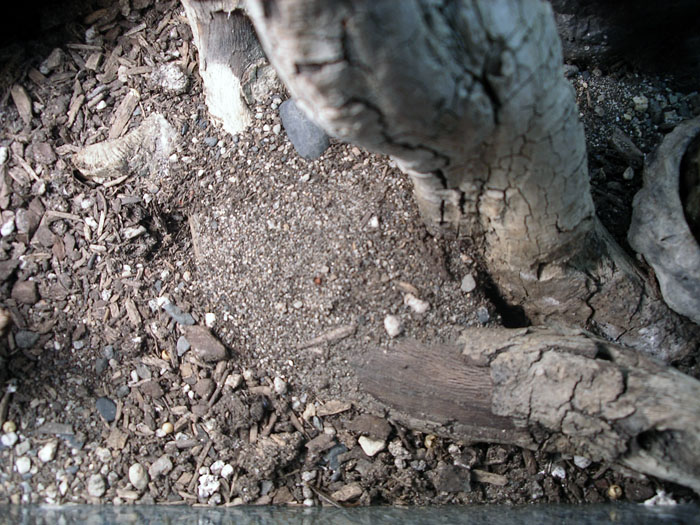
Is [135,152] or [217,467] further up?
[135,152]

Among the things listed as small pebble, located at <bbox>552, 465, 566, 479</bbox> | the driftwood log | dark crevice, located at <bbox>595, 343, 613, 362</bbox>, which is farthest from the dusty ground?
dark crevice, located at <bbox>595, 343, 613, 362</bbox>

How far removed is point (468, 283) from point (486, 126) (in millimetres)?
528

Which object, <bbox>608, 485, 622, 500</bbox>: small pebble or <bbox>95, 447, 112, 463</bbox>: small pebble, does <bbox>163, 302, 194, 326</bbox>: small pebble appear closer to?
<bbox>95, 447, 112, 463</bbox>: small pebble

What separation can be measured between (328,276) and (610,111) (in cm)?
105

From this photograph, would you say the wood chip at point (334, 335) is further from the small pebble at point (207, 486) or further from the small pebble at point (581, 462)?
the small pebble at point (581, 462)

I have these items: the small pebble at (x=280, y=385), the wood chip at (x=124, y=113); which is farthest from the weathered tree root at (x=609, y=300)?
the wood chip at (x=124, y=113)

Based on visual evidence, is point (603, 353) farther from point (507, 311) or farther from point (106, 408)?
point (106, 408)

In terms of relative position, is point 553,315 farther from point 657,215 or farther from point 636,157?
point 636,157

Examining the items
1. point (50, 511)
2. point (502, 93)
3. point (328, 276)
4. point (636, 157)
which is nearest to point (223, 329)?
point (328, 276)

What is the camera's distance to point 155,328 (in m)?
1.59

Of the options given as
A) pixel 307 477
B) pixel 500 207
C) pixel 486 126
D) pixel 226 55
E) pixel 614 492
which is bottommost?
pixel 614 492

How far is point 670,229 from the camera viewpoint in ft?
4.40

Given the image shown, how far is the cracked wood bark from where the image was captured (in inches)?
42.9

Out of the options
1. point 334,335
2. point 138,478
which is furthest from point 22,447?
point 334,335
